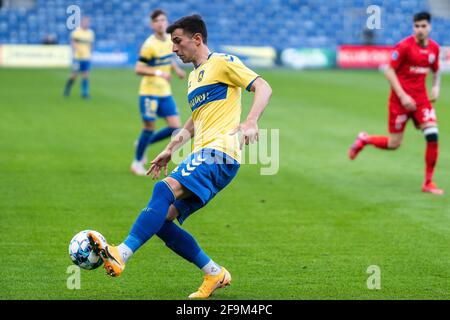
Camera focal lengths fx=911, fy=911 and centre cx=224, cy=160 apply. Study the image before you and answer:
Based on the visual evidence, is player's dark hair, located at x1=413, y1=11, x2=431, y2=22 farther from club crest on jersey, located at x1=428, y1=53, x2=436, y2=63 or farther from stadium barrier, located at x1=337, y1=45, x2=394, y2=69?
stadium barrier, located at x1=337, y1=45, x2=394, y2=69

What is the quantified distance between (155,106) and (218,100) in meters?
6.63

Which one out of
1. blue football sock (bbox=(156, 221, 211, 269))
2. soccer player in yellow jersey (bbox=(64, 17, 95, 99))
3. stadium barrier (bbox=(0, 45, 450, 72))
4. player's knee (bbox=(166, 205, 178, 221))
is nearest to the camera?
player's knee (bbox=(166, 205, 178, 221))

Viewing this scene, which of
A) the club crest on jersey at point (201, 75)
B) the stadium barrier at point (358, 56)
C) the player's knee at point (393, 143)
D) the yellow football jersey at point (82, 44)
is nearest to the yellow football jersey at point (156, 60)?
the player's knee at point (393, 143)

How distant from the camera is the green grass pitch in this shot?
289 inches

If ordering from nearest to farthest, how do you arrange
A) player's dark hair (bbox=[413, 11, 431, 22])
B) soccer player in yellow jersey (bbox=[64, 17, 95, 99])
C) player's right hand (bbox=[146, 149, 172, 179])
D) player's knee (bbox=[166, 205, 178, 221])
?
player's knee (bbox=[166, 205, 178, 221])
player's right hand (bbox=[146, 149, 172, 179])
player's dark hair (bbox=[413, 11, 431, 22])
soccer player in yellow jersey (bbox=[64, 17, 95, 99])

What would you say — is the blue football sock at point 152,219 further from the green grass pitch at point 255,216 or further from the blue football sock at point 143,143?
the blue football sock at point 143,143

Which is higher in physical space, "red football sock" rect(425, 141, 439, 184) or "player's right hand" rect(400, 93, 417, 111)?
"player's right hand" rect(400, 93, 417, 111)

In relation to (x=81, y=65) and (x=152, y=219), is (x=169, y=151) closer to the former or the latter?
(x=152, y=219)

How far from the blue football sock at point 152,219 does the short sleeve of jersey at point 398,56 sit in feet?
19.6

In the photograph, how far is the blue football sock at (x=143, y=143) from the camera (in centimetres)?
1347

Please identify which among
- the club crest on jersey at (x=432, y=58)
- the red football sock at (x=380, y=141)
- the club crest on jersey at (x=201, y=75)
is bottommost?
the red football sock at (x=380, y=141)

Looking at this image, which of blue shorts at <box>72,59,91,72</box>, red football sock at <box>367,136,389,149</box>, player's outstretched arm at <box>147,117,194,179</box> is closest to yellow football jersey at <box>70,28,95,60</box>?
blue shorts at <box>72,59,91,72</box>

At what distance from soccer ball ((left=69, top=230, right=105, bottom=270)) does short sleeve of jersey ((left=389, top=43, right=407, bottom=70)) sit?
6.42 meters

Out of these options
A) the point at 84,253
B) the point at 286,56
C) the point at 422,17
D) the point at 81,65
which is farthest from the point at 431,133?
the point at 286,56
